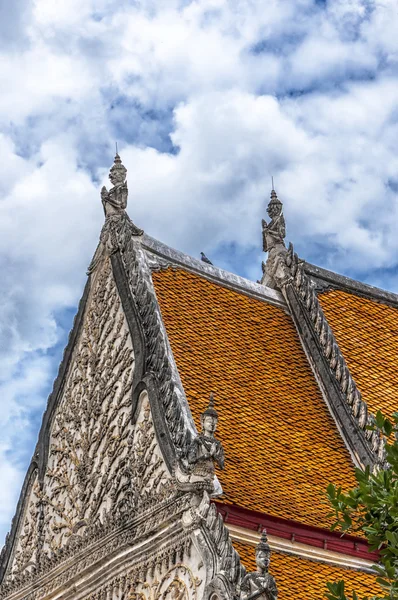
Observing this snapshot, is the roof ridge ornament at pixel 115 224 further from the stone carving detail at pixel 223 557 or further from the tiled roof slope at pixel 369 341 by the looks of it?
the stone carving detail at pixel 223 557

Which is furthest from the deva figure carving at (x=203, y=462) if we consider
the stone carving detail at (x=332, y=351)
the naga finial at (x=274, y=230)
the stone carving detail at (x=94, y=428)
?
the naga finial at (x=274, y=230)

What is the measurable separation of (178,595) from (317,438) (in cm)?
335

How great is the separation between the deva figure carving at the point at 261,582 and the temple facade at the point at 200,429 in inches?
0.5

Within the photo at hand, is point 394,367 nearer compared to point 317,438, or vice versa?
point 317,438

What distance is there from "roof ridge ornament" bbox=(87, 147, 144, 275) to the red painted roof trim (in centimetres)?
444

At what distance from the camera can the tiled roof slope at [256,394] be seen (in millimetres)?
13500

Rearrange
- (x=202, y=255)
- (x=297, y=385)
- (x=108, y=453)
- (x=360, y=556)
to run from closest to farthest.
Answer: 1. (x=360, y=556)
2. (x=108, y=453)
3. (x=297, y=385)
4. (x=202, y=255)

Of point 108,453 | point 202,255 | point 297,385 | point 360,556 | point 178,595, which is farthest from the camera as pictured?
Result: point 202,255

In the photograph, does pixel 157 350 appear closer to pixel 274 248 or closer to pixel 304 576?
pixel 304 576

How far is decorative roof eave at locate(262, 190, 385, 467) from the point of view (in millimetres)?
14750

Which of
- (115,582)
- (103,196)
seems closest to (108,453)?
(115,582)

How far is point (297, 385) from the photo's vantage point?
15867mm

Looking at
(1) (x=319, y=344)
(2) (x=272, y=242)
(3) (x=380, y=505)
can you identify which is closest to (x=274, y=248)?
(2) (x=272, y=242)

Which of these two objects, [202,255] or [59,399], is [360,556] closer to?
[59,399]
